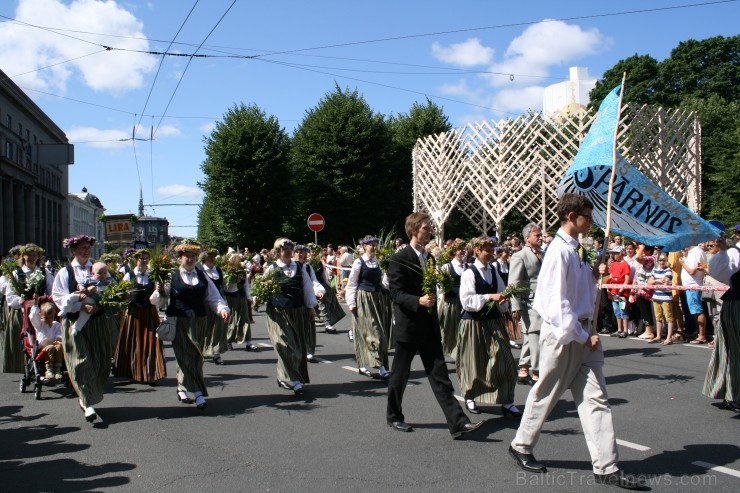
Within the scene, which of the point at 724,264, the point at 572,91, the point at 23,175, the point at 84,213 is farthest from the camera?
the point at 84,213

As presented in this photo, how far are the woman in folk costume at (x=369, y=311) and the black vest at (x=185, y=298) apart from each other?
2257 millimetres

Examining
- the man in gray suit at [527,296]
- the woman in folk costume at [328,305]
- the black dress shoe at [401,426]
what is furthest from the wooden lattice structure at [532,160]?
the black dress shoe at [401,426]

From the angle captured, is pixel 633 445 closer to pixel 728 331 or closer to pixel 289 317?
pixel 728 331

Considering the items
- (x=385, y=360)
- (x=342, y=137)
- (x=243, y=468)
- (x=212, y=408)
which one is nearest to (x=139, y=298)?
(x=212, y=408)

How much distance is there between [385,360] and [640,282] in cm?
653

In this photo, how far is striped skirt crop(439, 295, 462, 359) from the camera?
32.7 ft

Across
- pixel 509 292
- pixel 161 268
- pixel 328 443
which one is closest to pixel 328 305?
pixel 161 268

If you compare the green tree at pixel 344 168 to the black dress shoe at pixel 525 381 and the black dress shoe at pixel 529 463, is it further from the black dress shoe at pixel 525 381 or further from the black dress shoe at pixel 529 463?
the black dress shoe at pixel 529 463

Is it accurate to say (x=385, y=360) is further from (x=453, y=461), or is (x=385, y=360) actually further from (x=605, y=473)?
(x=605, y=473)

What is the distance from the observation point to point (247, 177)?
36156 millimetres

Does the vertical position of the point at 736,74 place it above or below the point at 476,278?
above

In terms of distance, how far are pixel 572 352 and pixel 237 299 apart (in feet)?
28.0

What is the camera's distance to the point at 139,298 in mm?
9422

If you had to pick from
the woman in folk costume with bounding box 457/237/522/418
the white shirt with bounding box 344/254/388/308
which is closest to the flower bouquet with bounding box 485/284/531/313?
the woman in folk costume with bounding box 457/237/522/418
